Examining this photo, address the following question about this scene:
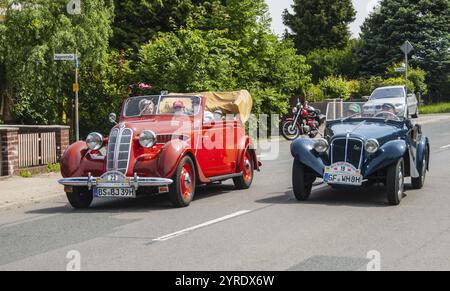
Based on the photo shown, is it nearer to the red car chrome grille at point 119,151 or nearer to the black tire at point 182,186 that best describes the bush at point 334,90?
the black tire at point 182,186

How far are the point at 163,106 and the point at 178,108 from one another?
0.34m

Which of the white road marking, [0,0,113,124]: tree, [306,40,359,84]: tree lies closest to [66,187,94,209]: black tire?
the white road marking

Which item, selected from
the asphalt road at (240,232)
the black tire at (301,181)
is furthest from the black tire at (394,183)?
the black tire at (301,181)

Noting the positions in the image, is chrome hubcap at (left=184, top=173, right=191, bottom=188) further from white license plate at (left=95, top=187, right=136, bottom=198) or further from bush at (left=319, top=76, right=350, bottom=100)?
bush at (left=319, top=76, right=350, bottom=100)

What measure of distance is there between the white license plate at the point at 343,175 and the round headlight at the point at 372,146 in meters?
0.36

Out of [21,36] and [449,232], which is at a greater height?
A: [21,36]

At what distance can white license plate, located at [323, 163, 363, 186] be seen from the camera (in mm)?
11000

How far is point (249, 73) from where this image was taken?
90.4 ft

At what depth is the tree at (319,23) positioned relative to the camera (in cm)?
5941

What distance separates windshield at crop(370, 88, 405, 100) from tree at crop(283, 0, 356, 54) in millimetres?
26662

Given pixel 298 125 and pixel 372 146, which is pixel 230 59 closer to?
pixel 298 125
